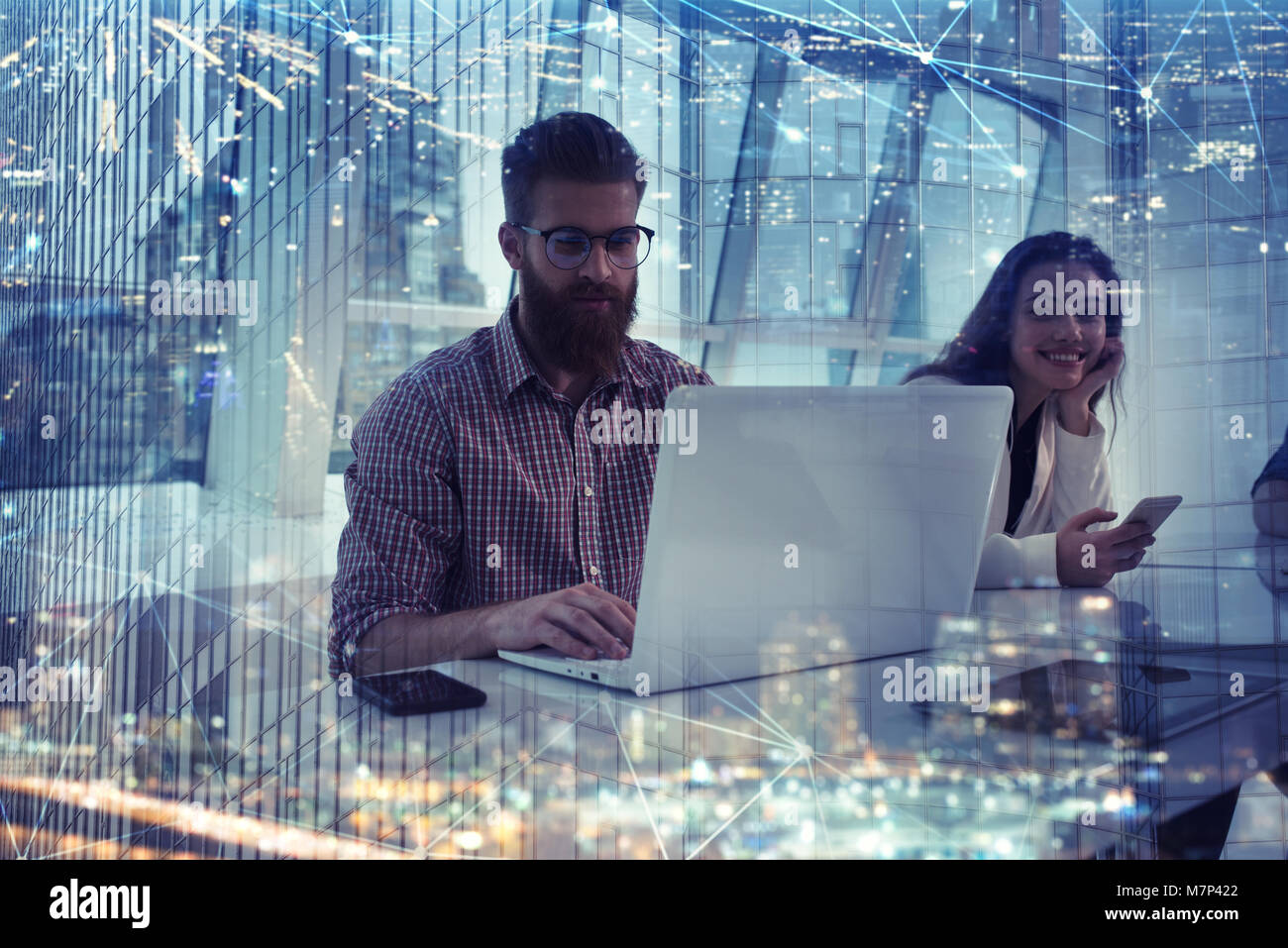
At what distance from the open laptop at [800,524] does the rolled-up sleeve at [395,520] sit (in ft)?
1.33

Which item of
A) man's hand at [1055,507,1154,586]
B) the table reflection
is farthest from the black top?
the table reflection

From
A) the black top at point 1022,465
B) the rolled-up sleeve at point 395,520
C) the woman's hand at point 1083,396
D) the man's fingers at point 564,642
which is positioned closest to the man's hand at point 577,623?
the man's fingers at point 564,642

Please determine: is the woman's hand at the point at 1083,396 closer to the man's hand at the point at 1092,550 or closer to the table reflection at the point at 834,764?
the man's hand at the point at 1092,550

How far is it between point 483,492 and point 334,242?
841 mm

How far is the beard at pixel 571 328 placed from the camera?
1.56 m

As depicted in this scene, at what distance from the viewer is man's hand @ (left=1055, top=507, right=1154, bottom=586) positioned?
1462 mm

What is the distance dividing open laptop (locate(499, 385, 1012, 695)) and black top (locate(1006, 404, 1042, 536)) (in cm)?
80

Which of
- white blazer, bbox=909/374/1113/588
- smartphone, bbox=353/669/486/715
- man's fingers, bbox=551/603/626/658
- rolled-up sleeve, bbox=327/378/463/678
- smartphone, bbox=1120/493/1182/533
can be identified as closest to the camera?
smartphone, bbox=353/669/486/715

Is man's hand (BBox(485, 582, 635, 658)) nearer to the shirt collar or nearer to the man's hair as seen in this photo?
the shirt collar

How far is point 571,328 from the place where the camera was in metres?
1.60

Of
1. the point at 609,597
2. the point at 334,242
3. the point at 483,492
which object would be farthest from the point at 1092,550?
the point at 334,242

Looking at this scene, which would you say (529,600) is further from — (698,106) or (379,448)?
(698,106)
